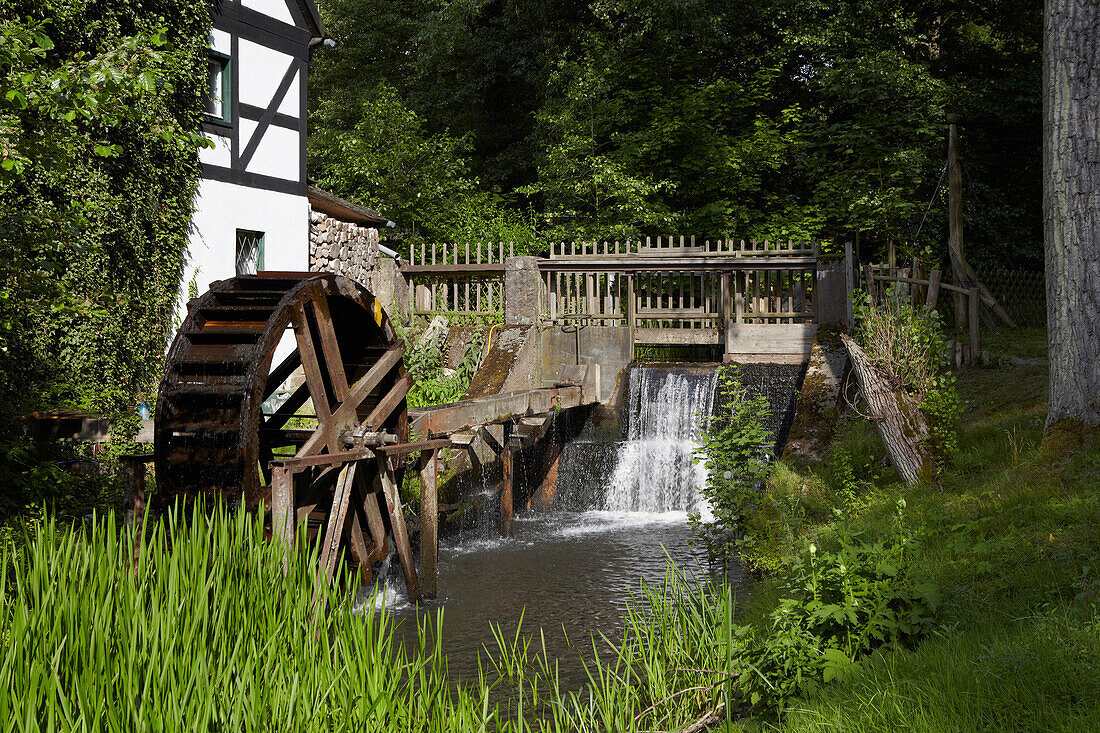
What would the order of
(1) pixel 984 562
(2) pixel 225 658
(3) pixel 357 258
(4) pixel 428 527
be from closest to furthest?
(2) pixel 225 658
(1) pixel 984 562
(4) pixel 428 527
(3) pixel 357 258

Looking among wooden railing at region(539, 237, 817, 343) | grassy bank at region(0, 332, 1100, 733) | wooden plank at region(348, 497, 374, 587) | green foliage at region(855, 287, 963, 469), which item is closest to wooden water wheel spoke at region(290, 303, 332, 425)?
wooden plank at region(348, 497, 374, 587)

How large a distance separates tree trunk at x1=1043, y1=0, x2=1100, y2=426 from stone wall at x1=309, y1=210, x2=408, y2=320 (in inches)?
434

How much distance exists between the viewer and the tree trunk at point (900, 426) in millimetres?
7055

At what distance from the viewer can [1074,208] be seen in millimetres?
6684

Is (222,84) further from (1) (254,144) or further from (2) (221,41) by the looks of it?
(1) (254,144)

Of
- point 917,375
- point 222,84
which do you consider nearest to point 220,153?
point 222,84

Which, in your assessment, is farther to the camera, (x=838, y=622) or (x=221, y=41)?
(x=221, y=41)

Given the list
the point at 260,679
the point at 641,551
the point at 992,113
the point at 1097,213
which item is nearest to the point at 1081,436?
the point at 1097,213

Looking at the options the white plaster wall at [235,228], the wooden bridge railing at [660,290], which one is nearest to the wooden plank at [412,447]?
the white plaster wall at [235,228]

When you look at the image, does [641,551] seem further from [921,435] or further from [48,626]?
[48,626]

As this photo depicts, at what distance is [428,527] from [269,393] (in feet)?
5.99

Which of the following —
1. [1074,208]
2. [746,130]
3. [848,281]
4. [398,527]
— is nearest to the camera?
[1074,208]

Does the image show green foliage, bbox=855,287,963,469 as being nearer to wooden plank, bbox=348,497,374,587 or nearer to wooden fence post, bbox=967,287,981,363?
wooden fence post, bbox=967,287,981,363

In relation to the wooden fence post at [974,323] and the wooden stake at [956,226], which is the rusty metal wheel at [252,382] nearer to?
the wooden fence post at [974,323]
